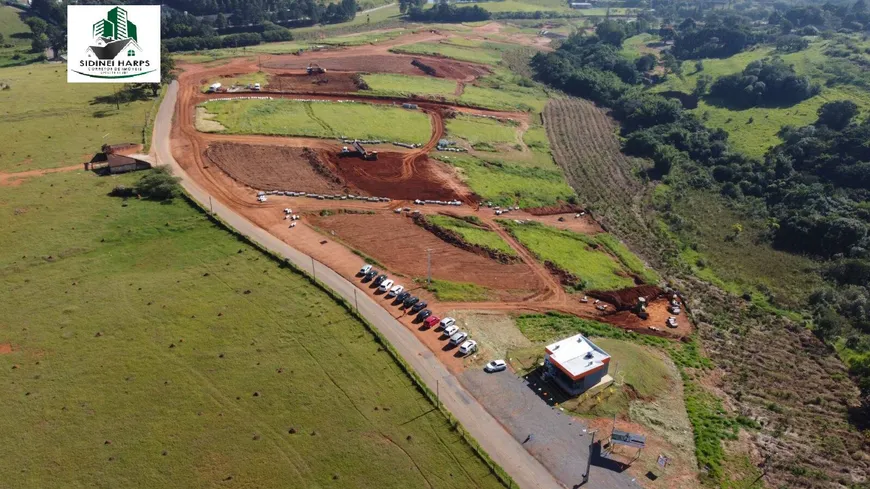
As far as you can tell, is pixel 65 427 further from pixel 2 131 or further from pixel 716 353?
pixel 2 131

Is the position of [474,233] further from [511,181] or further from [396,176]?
[511,181]

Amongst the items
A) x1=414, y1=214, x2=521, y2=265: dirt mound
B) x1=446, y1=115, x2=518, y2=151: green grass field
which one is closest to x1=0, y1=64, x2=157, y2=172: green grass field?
x1=414, y1=214, x2=521, y2=265: dirt mound

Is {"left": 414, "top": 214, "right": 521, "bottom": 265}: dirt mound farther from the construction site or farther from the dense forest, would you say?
the dense forest

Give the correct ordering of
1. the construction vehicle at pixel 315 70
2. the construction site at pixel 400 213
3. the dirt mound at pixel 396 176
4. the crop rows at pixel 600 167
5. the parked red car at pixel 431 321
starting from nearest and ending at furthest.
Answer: the parked red car at pixel 431 321 < the construction site at pixel 400 213 < the dirt mound at pixel 396 176 < the crop rows at pixel 600 167 < the construction vehicle at pixel 315 70

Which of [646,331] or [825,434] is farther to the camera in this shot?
[646,331]

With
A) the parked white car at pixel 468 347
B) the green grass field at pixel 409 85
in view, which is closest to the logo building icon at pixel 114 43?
the green grass field at pixel 409 85

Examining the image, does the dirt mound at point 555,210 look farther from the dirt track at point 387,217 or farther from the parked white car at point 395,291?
the parked white car at point 395,291

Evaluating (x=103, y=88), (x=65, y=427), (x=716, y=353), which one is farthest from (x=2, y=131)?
(x=716, y=353)
